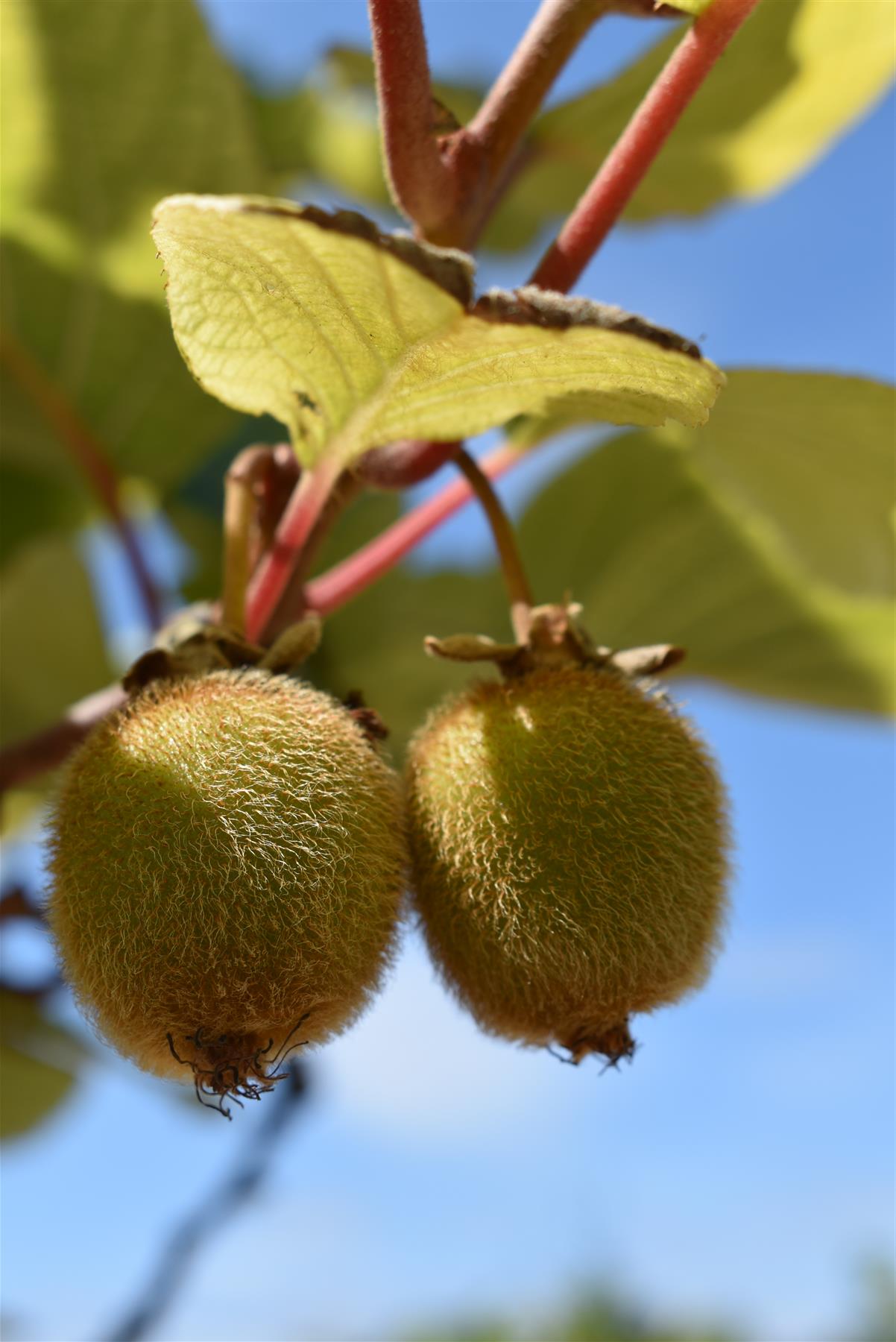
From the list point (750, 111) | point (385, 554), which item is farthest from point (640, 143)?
point (750, 111)

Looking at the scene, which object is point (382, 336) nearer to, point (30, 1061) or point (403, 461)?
point (403, 461)

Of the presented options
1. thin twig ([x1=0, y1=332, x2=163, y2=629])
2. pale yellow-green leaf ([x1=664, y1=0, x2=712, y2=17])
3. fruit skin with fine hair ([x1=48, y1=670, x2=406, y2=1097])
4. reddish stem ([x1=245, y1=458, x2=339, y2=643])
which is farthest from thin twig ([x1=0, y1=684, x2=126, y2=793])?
pale yellow-green leaf ([x1=664, y1=0, x2=712, y2=17])

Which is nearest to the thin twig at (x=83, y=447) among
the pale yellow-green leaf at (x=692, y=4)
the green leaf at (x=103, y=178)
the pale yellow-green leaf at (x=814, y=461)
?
the green leaf at (x=103, y=178)

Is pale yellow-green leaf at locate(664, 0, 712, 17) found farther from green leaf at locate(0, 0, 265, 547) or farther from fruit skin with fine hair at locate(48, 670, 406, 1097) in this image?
green leaf at locate(0, 0, 265, 547)

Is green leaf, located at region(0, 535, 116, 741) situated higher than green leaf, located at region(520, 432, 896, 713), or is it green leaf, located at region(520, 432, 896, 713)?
green leaf, located at region(520, 432, 896, 713)

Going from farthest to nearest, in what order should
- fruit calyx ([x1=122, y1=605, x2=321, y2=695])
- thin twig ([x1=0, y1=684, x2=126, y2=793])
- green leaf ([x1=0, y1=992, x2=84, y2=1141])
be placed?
green leaf ([x1=0, y1=992, x2=84, y2=1141]) → thin twig ([x1=0, y1=684, x2=126, y2=793]) → fruit calyx ([x1=122, y1=605, x2=321, y2=695])

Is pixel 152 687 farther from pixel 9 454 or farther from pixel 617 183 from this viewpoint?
pixel 9 454

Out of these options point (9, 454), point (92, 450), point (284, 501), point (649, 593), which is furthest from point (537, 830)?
point (9, 454)

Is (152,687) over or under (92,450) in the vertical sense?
over
